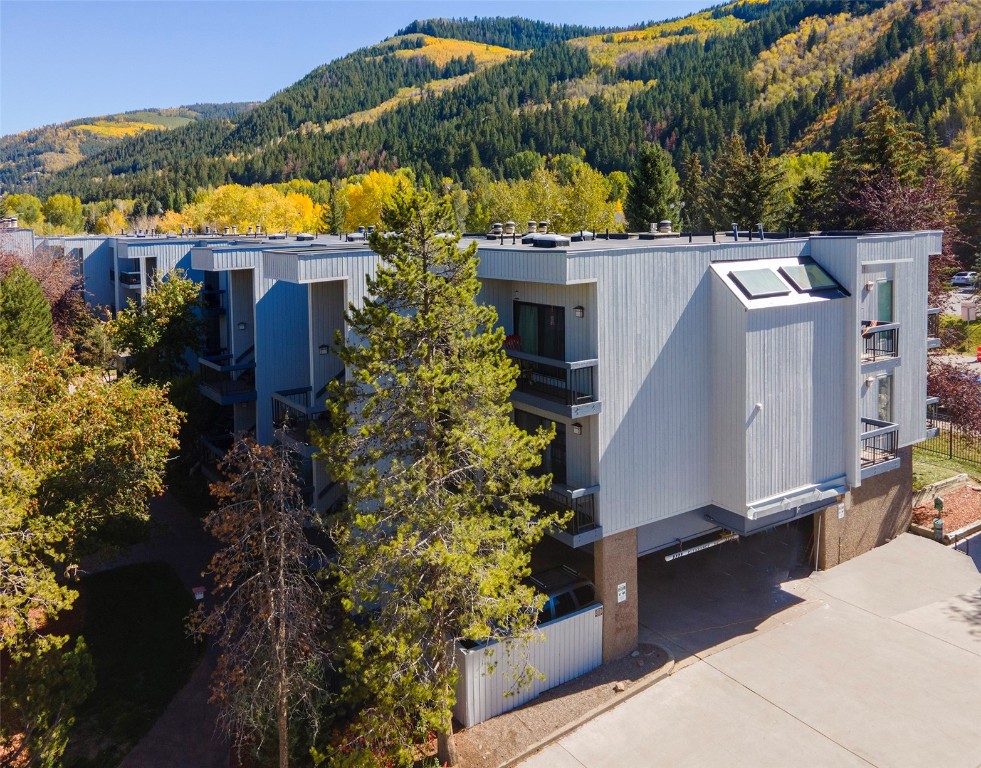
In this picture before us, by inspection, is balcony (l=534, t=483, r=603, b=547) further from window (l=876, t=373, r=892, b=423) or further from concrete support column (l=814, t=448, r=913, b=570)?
window (l=876, t=373, r=892, b=423)

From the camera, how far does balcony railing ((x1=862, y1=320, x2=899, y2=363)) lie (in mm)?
19625

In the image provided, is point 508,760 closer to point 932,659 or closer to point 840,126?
point 932,659

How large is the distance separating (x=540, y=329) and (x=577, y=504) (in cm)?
410

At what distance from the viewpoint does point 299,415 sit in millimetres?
20750

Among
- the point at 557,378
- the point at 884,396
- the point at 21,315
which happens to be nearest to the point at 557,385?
the point at 557,378

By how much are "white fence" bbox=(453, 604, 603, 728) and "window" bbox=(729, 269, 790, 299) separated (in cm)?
775

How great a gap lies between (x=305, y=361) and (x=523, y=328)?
25.3 ft

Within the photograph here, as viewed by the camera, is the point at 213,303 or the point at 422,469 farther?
the point at 213,303

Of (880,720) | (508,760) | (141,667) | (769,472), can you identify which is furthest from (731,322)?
(141,667)

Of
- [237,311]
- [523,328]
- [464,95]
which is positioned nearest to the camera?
[523,328]

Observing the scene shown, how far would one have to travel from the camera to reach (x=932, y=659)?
1667 cm

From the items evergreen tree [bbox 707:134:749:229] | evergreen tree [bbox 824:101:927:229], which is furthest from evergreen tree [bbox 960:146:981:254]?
evergreen tree [bbox 824:101:927:229]

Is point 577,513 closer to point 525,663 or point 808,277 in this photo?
point 525,663

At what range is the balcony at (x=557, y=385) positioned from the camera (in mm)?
15430
